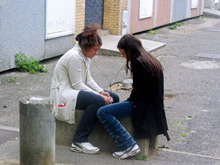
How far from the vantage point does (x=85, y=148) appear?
4.85 m

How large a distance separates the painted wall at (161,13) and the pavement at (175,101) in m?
1.84

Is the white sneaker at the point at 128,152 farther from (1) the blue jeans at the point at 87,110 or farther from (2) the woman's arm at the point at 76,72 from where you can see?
(2) the woman's arm at the point at 76,72

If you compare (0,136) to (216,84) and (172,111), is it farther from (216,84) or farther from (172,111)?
(216,84)

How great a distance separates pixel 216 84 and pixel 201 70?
139 centimetres

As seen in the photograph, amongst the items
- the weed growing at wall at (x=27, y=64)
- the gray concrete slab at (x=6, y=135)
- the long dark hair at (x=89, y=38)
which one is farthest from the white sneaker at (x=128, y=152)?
the weed growing at wall at (x=27, y=64)

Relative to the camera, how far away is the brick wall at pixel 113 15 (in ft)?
44.9

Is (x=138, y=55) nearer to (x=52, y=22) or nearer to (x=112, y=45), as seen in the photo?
(x=52, y=22)

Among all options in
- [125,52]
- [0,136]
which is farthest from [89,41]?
[0,136]

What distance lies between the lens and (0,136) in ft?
17.2

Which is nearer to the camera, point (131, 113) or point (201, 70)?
point (131, 113)

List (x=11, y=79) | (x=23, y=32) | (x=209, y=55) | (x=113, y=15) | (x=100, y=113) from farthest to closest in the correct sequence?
(x=113, y=15) < (x=209, y=55) < (x=23, y=32) < (x=11, y=79) < (x=100, y=113)

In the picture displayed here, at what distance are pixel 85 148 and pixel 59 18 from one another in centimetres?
595

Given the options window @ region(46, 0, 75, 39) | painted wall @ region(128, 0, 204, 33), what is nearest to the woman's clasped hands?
window @ region(46, 0, 75, 39)

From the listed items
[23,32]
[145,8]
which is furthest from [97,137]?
[145,8]
